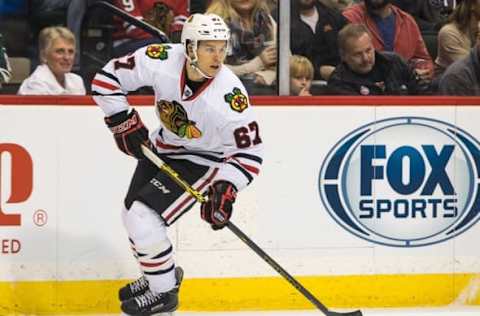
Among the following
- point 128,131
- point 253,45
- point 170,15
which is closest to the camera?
point 128,131

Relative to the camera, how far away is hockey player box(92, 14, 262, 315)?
5051 mm

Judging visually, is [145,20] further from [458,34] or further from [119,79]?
[458,34]

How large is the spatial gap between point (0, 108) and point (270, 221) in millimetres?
1222

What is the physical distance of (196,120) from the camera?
16.9 ft

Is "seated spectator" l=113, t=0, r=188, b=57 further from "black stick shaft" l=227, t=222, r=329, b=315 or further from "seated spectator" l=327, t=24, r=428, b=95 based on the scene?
"black stick shaft" l=227, t=222, r=329, b=315

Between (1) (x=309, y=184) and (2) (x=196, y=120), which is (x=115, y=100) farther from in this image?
(1) (x=309, y=184)

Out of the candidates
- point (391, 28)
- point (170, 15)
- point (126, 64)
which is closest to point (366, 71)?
point (391, 28)

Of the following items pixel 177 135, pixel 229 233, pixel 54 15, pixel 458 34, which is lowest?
pixel 229 233

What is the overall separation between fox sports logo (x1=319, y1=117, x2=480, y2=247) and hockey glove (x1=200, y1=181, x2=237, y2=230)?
902 millimetres

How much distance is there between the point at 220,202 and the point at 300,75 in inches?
40.1

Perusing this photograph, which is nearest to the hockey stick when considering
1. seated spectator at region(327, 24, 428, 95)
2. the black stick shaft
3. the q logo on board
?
the black stick shaft

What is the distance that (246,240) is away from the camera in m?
5.25

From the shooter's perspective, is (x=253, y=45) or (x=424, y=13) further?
(x=424, y=13)

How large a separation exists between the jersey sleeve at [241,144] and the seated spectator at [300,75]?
750 millimetres
